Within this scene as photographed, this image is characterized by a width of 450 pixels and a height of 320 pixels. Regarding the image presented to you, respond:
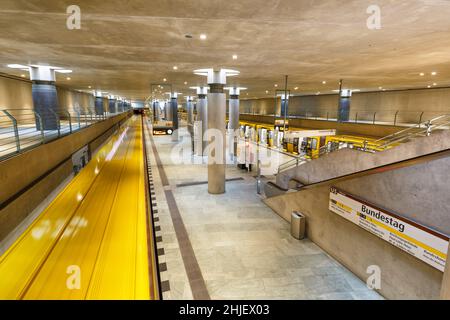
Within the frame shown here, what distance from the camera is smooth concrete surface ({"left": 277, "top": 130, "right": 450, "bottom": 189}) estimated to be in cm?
Result: 384

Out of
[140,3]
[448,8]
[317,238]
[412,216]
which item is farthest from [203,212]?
[448,8]

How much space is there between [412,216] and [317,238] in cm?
257

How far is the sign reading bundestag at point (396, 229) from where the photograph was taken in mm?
3688

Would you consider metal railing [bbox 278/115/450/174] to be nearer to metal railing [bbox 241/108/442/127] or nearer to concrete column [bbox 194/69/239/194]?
concrete column [bbox 194/69/239/194]

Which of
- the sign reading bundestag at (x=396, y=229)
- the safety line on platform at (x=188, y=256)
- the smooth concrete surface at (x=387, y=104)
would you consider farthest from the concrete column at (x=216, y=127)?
the smooth concrete surface at (x=387, y=104)

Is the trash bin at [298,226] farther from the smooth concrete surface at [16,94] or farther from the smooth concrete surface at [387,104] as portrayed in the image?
the smooth concrete surface at [16,94]

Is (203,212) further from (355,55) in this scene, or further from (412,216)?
(355,55)

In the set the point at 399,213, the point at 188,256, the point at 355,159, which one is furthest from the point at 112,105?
the point at 399,213

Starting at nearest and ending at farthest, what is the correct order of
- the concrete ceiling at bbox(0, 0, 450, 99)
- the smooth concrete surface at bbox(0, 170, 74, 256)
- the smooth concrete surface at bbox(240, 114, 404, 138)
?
the concrete ceiling at bbox(0, 0, 450, 99) → the smooth concrete surface at bbox(0, 170, 74, 256) → the smooth concrete surface at bbox(240, 114, 404, 138)

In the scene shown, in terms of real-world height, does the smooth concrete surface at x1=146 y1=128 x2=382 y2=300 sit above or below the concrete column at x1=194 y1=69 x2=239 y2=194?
below

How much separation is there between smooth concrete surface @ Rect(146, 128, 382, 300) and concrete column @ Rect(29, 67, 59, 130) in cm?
538

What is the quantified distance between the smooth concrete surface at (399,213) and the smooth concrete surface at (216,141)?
13.1 ft

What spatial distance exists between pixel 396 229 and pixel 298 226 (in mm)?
2508

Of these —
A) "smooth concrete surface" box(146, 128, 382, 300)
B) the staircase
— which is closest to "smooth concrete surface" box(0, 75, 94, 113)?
"smooth concrete surface" box(146, 128, 382, 300)
